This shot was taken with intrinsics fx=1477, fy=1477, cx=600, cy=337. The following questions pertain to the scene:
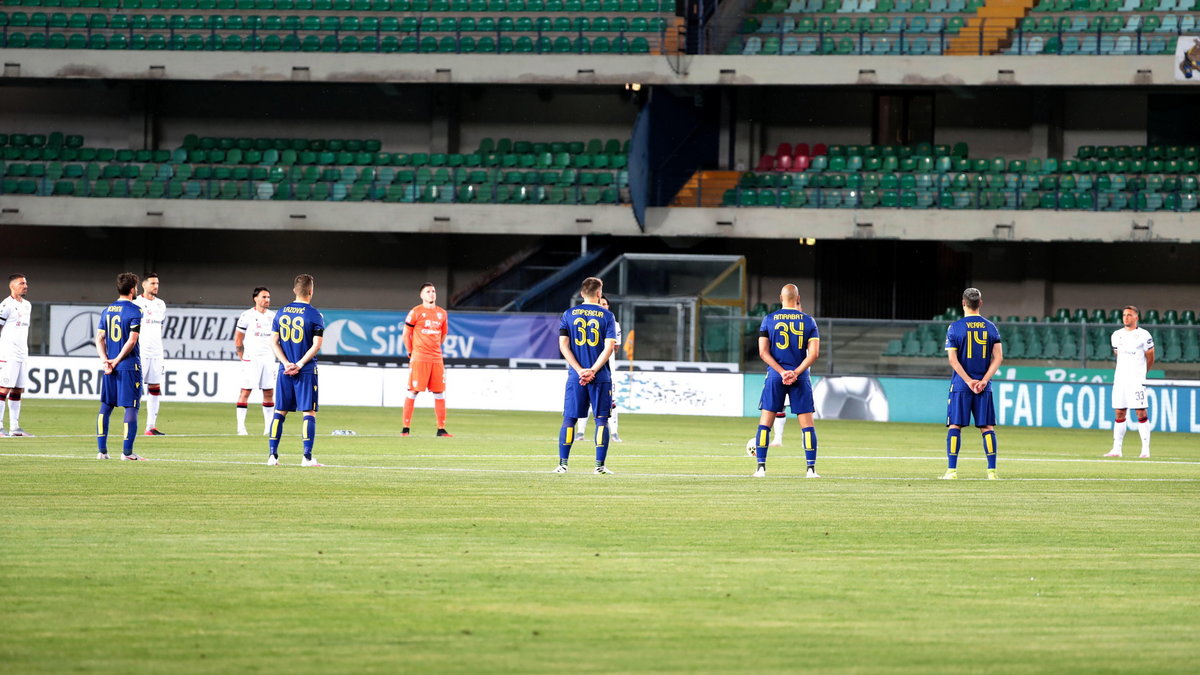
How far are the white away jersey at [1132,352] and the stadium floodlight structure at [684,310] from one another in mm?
11073

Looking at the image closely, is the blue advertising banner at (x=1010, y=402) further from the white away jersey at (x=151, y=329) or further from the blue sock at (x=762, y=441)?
the blue sock at (x=762, y=441)

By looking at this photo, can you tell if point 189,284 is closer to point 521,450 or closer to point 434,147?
point 434,147

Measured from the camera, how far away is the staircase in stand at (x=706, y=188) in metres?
41.3

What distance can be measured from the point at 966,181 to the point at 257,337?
76.5 ft

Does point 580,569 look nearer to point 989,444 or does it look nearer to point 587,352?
point 587,352

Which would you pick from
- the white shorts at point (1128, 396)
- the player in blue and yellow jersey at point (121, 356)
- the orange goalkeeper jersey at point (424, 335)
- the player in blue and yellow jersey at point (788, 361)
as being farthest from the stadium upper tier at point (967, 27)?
the player in blue and yellow jersey at point (121, 356)

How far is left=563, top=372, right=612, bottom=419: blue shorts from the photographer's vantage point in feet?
49.1

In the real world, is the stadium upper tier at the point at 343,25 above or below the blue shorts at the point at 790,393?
above

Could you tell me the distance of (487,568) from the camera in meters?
9.00

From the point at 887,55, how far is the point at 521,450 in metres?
23.2

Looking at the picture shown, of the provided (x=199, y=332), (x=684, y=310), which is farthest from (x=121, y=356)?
(x=199, y=332)

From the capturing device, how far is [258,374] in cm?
2228

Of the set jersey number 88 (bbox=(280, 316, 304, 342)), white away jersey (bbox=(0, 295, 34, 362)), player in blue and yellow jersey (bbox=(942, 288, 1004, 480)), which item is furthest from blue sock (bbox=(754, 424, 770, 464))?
white away jersey (bbox=(0, 295, 34, 362))

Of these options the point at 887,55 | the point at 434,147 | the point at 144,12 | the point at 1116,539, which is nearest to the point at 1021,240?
the point at 887,55
